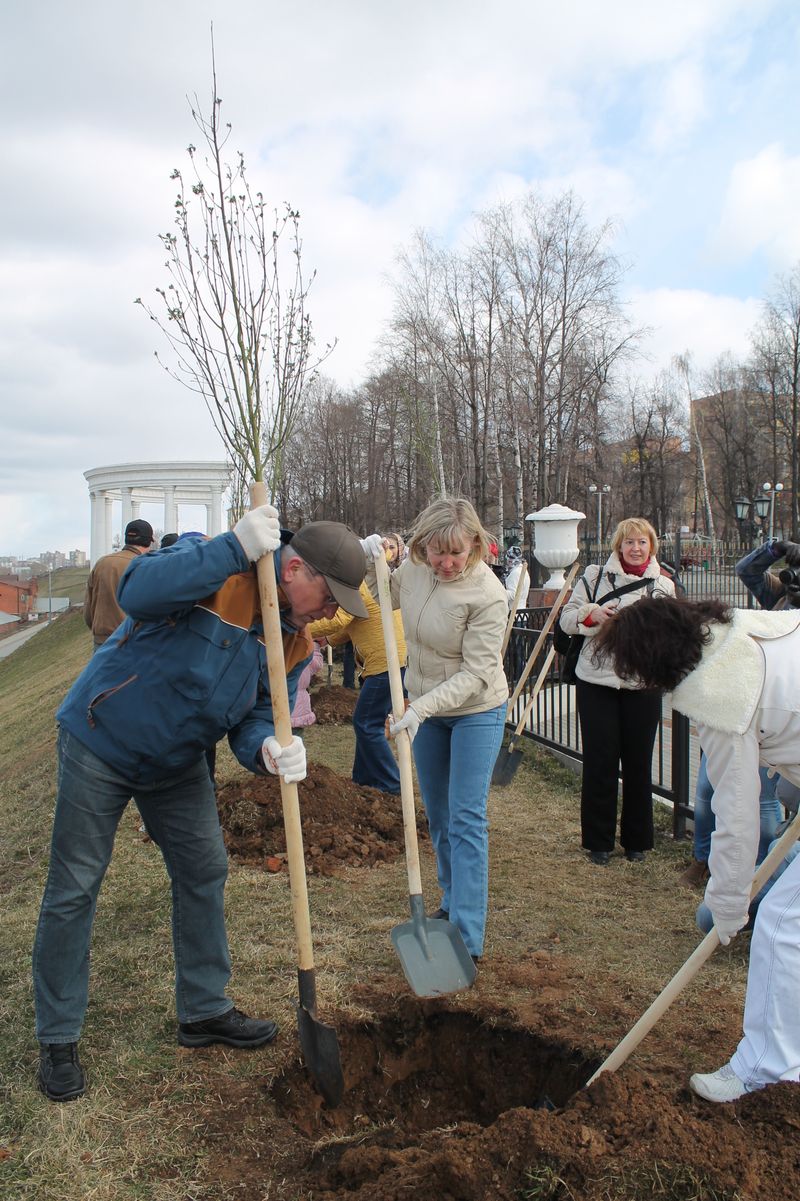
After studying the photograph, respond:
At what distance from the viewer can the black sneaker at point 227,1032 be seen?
3037 millimetres

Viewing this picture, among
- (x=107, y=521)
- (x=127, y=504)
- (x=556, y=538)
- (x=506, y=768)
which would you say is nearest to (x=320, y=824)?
(x=506, y=768)

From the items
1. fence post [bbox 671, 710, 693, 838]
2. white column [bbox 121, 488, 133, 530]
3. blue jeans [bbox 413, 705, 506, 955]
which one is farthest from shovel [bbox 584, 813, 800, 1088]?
white column [bbox 121, 488, 133, 530]

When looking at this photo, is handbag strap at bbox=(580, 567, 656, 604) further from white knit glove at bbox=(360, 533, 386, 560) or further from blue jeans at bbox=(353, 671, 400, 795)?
blue jeans at bbox=(353, 671, 400, 795)

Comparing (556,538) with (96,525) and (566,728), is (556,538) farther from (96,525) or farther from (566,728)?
(96,525)

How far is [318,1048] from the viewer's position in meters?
2.77

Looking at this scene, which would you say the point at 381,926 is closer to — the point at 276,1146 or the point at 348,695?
the point at 276,1146

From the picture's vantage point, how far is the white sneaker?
2.41 metres

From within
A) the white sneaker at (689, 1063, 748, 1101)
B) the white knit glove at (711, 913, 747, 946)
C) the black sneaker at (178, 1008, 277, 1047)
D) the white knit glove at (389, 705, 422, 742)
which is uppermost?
the white knit glove at (389, 705, 422, 742)

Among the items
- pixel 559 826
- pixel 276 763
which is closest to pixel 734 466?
pixel 559 826

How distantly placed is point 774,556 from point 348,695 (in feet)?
20.3

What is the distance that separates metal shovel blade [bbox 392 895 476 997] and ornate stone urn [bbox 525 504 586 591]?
10633 millimetres

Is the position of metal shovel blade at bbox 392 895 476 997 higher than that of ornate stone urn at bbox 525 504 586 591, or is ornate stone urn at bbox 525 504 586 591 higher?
ornate stone urn at bbox 525 504 586 591

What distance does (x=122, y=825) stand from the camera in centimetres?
595

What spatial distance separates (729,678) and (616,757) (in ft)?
8.36
